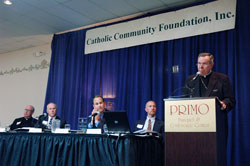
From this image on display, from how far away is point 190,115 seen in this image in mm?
2357

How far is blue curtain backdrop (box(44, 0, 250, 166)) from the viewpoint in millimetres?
4156

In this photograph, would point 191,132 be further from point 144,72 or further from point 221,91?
point 144,72

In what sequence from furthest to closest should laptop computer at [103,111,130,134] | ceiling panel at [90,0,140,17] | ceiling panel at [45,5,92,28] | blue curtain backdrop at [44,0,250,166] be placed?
1. ceiling panel at [45,5,92,28]
2. ceiling panel at [90,0,140,17]
3. blue curtain backdrop at [44,0,250,166]
4. laptop computer at [103,111,130,134]

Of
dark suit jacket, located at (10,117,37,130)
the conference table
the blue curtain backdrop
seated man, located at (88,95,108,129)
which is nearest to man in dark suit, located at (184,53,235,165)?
the conference table

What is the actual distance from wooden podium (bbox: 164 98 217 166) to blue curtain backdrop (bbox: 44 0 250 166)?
2043mm

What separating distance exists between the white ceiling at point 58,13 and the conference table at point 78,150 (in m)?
2.51

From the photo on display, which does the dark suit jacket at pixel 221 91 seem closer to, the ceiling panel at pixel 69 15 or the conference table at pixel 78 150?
the conference table at pixel 78 150

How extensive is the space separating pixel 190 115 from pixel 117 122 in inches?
29.7

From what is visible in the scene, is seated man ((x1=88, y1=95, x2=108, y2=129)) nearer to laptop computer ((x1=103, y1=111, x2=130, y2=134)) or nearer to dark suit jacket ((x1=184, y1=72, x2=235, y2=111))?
laptop computer ((x1=103, y1=111, x2=130, y2=134))

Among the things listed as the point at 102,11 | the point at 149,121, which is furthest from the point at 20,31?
the point at 149,121

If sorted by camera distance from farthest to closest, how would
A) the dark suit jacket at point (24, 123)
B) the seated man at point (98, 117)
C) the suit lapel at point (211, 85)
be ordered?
the dark suit jacket at point (24, 123), the seated man at point (98, 117), the suit lapel at point (211, 85)

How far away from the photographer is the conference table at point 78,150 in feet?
8.50

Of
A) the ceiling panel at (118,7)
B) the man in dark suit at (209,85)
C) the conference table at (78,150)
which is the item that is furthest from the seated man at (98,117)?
the ceiling panel at (118,7)

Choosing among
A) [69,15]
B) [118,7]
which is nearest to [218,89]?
[118,7]
